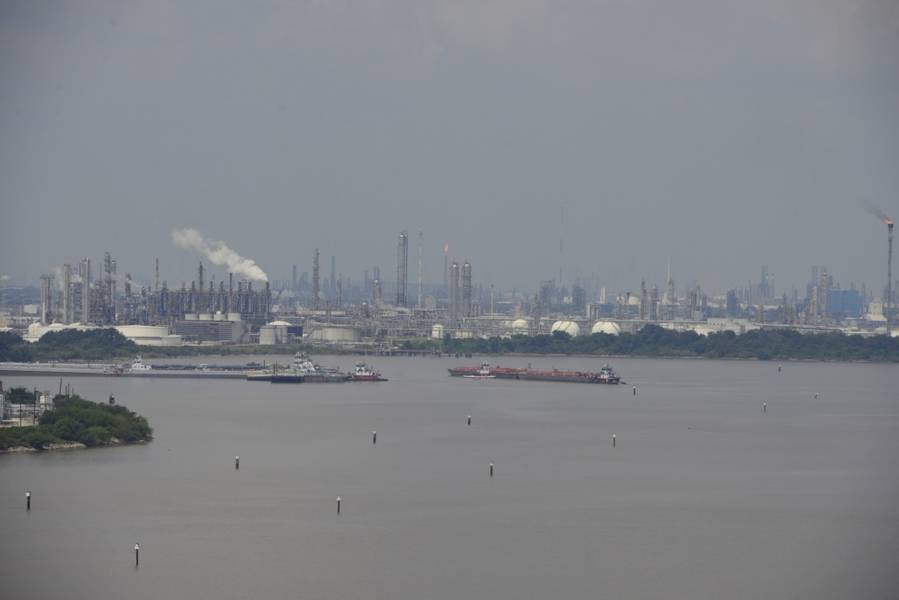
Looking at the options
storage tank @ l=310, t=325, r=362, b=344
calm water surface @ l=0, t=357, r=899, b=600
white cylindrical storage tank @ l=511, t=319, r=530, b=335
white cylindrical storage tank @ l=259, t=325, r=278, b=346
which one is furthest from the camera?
white cylindrical storage tank @ l=511, t=319, r=530, b=335

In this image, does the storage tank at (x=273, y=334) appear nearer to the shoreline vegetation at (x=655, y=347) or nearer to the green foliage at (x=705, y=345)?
the shoreline vegetation at (x=655, y=347)

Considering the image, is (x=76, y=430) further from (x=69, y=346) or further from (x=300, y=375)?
(x=69, y=346)

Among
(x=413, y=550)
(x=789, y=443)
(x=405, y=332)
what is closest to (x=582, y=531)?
(x=413, y=550)

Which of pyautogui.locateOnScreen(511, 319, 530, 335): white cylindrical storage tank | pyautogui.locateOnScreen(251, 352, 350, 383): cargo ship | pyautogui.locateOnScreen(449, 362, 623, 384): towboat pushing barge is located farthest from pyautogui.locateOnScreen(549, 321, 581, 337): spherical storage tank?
pyautogui.locateOnScreen(251, 352, 350, 383): cargo ship

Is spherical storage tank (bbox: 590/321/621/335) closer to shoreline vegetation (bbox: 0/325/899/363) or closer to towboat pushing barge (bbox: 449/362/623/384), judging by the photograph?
shoreline vegetation (bbox: 0/325/899/363)

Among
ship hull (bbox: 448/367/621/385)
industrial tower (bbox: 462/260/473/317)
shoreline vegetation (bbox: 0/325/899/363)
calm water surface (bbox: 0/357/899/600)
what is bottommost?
calm water surface (bbox: 0/357/899/600)

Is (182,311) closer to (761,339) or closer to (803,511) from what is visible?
(761,339)

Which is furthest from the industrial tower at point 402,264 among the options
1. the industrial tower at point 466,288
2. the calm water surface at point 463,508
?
the calm water surface at point 463,508
